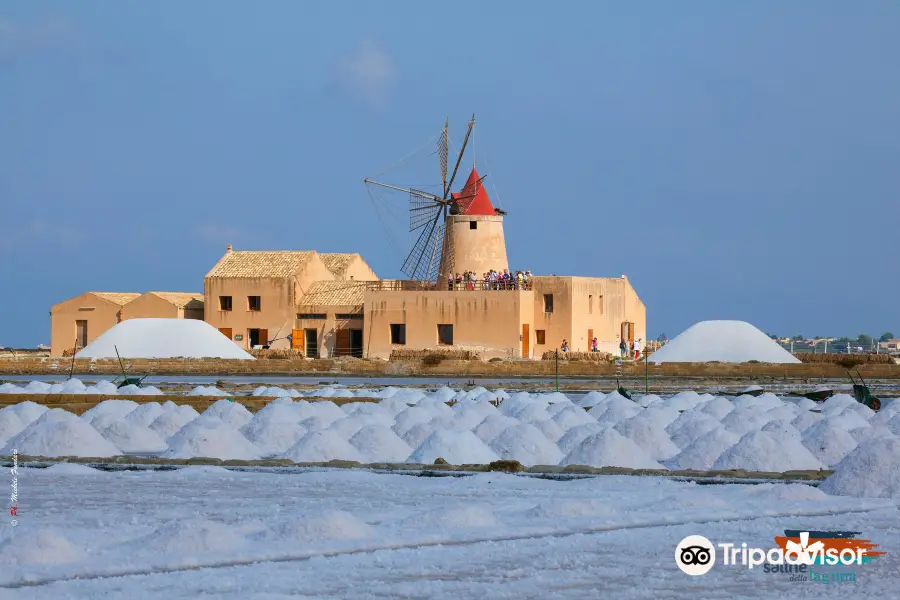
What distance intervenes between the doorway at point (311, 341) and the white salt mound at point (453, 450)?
21.7 m

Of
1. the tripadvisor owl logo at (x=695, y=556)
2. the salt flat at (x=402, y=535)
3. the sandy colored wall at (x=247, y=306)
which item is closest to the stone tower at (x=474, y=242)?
the sandy colored wall at (x=247, y=306)

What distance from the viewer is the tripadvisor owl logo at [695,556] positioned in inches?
247

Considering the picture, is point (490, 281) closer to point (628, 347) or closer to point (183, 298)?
point (628, 347)

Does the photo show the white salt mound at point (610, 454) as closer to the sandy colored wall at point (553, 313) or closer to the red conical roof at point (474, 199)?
the sandy colored wall at point (553, 313)

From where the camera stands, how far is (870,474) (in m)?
8.91

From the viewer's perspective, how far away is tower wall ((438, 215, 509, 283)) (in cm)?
3269

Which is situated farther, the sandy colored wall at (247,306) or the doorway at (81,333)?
the doorway at (81,333)

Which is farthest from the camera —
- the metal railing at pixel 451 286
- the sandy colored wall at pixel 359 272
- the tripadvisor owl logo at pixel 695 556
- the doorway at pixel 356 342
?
the sandy colored wall at pixel 359 272

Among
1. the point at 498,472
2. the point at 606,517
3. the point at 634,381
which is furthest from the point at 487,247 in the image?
the point at 606,517

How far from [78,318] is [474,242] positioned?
1044cm

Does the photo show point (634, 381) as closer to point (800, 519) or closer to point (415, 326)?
point (415, 326)

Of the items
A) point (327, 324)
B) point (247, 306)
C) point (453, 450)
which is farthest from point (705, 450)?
point (247, 306)

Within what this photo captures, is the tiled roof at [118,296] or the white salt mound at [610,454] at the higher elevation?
the tiled roof at [118,296]

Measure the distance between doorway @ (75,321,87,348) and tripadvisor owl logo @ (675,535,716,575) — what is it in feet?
99.3
